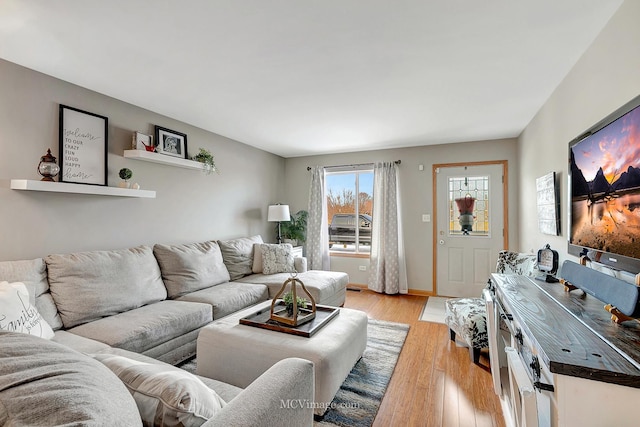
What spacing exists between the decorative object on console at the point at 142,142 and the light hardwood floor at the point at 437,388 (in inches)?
122

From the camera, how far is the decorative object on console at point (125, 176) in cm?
281

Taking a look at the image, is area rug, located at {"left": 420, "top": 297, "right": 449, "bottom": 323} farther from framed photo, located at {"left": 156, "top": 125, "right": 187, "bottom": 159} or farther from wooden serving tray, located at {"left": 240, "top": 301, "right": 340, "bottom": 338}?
framed photo, located at {"left": 156, "top": 125, "right": 187, "bottom": 159}

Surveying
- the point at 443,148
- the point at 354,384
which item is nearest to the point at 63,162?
the point at 354,384

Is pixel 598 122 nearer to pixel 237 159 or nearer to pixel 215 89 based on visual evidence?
pixel 215 89

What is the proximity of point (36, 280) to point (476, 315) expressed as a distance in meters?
3.39

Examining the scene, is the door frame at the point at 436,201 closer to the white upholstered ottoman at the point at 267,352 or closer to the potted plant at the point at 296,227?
the potted plant at the point at 296,227

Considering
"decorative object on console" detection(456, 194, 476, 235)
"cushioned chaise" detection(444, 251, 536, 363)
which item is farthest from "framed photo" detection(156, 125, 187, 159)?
"decorative object on console" detection(456, 194, 476, 235)

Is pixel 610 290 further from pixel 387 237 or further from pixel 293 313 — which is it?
pixel 387 237

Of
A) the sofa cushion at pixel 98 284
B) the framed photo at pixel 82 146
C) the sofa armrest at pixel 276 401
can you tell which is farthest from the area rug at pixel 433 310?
the framed photo at pixel 82 146

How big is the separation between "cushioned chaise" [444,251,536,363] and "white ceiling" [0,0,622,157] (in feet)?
5.02

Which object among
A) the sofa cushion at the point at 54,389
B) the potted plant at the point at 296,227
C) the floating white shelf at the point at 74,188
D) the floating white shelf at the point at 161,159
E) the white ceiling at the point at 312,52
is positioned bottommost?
the sofa cushion at the point at 54,389

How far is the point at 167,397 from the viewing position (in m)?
0.84

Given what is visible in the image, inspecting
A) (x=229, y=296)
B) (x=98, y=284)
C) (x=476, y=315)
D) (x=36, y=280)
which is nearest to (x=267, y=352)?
(x=229, y=296)

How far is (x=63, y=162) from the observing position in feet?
8.07
